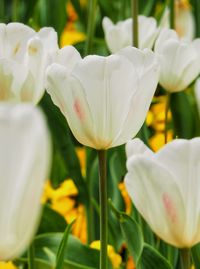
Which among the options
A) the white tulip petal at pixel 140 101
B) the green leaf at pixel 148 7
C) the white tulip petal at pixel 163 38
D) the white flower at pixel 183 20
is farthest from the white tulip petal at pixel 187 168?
the white flower at pixel 183 20

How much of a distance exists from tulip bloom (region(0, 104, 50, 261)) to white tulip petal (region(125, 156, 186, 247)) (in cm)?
19

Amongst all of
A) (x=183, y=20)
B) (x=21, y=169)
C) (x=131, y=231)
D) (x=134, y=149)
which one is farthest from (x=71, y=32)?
(x=21, y=169)

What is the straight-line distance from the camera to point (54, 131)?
1.17 m

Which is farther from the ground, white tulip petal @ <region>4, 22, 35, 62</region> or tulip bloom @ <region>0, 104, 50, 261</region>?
tulip bloom @ <region>0, 104, 50, 261</region>

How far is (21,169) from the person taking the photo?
0.35m

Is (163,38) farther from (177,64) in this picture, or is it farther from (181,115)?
(181,115)

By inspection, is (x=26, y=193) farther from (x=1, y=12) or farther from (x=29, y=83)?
(x=1, y=12)

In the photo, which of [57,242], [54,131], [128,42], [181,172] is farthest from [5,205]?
[128,42]

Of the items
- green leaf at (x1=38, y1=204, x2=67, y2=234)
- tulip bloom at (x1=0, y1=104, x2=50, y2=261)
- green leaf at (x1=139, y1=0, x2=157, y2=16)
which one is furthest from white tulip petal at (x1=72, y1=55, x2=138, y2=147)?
green leaf at (x1=139, y1=0, x2=157, y2=16)

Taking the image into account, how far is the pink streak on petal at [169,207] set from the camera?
0.58 m

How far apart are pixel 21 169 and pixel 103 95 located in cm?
35

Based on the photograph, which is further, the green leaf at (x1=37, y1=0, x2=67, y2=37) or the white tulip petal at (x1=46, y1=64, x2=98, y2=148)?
the green leaf at (x1=37, y1=0, x2=67, y2=37)

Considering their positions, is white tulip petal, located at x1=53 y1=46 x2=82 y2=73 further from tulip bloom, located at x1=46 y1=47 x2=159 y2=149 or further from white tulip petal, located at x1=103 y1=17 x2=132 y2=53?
white tulip petal, located at x1=103 y1=17 x2=132 y2=53

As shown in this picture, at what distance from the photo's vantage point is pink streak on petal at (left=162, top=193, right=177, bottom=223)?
Answer: 0.58m
